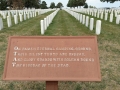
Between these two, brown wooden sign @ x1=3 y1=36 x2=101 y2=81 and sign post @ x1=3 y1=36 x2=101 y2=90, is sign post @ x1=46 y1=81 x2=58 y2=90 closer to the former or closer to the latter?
sign post @ x1=3 y1=36 x2=101 y2=90

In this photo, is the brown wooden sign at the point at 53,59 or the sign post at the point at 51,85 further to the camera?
the sign post at the point at 51,85

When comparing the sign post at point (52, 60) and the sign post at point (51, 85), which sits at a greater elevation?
the sign post at point (52, 60)

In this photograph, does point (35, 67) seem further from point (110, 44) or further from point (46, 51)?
point (110, 44)

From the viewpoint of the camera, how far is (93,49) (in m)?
3.83

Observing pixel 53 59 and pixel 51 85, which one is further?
pixel 51 85

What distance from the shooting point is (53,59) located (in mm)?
3770

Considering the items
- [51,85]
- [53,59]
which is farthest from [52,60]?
A: [51,85]

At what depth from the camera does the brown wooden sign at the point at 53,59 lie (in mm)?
3664

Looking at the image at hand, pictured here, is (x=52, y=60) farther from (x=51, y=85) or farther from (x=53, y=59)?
(x=51, y=85)

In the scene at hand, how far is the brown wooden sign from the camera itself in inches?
144

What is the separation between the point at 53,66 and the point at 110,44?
5.19m

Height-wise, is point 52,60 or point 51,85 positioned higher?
point 52,60

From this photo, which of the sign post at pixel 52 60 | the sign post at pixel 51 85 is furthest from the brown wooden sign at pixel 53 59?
the sign post at pixel 51 85

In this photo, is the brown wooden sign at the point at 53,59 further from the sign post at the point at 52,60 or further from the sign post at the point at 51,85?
the sign post at the point at 51,85
